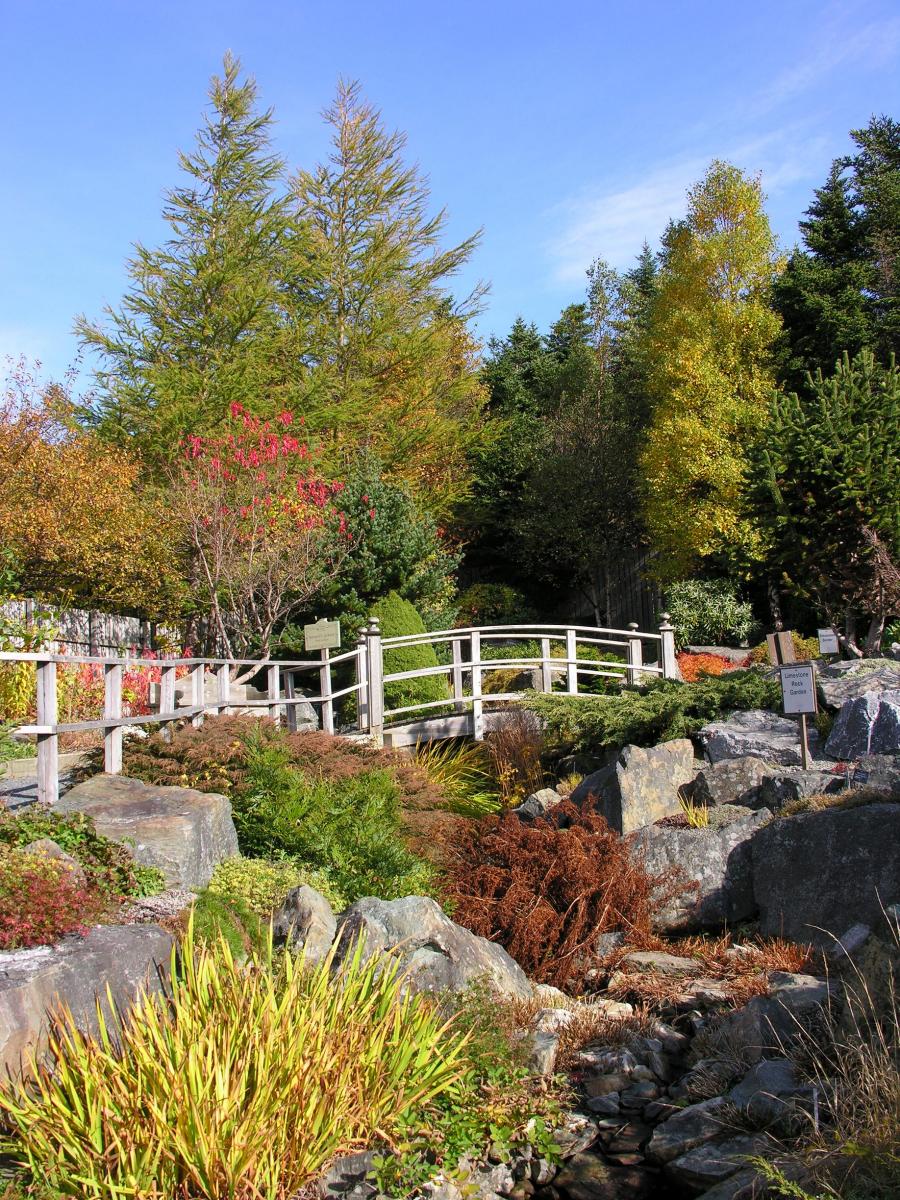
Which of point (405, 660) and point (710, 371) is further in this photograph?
point (710, 371)

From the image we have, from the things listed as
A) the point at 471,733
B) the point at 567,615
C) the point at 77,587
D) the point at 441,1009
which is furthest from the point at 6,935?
A: the point at 567,615

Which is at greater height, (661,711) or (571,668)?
(571,668)

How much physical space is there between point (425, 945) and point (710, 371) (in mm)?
20118

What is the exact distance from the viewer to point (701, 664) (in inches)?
771

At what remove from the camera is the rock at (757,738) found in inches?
418

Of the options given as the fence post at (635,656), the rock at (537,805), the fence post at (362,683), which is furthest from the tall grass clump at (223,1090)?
the fence post at (635,656)

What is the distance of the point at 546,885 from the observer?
8.38m

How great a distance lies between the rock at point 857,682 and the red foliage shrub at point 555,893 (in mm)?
3548

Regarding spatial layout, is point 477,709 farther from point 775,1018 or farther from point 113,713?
point 775,1018

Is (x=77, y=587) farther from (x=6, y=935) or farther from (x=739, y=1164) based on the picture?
(x=739, y=1164)

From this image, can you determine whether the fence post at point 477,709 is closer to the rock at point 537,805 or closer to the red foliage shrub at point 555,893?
the rock at point 537,805

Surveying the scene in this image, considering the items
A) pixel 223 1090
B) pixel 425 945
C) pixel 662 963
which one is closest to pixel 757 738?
pixel 662 963

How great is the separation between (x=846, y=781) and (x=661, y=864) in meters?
1.68

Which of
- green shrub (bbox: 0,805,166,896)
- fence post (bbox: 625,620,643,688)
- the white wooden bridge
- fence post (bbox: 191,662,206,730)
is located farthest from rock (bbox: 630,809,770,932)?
fence post (bbox: 625,620,643,688)
